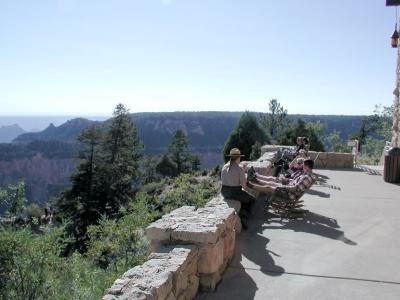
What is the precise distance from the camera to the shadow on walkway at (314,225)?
5.71m

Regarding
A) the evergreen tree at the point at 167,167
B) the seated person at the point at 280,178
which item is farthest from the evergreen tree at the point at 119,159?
the seated person at the point at 280,178

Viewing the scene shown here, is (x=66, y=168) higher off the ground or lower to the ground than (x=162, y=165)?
lower

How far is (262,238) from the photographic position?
5.54 m

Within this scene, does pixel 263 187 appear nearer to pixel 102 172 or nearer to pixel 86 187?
pixel 102 172

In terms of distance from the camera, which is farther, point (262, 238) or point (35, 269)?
point (262, 238)

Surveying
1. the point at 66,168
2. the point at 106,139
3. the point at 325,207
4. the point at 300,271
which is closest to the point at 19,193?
the point at 300,271

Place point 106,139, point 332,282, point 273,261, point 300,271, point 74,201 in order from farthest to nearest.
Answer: point 106,139
point 74,201
point 273,261
point 300,271
point 332,282

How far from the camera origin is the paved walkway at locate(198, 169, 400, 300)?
13.0 ft

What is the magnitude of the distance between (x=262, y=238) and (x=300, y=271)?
1142mm

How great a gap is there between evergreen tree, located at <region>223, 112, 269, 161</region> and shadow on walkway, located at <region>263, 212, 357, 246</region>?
35193 millimetres

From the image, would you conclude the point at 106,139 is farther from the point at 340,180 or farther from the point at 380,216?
the point at 380,216

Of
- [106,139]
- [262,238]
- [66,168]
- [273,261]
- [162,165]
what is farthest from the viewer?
[66,168]

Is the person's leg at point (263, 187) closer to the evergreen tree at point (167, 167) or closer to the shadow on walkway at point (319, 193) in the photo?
the shadow on walkway at point (319, 193)

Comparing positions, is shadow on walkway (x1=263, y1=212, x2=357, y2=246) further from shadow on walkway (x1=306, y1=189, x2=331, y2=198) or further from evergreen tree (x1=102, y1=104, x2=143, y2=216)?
evergreen tree (x1=102, y1=104, x2=143, y2=216)
